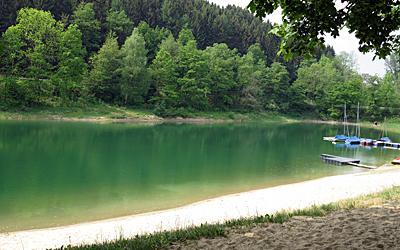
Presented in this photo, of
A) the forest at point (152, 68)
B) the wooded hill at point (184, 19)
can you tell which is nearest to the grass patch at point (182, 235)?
the forest at point (152, 68)

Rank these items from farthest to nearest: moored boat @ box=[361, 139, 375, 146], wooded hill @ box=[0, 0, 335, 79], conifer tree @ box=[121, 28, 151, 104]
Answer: wooded hill @ box=[0, 0, 335, 79], conifer tree @ box=[121, 28, 151, 104], moored boat @ box=[361, 139, 375, 146]

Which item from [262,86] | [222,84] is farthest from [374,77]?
[222,84]

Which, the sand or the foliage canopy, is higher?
the foliage canopy

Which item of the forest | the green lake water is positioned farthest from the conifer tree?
the green lake water

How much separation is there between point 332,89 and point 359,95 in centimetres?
704

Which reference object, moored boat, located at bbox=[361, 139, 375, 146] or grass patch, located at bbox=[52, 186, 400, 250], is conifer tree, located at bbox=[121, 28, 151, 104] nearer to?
moored boat, located at bbox=[361, 139, 375, 146]

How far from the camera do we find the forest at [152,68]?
4709cm

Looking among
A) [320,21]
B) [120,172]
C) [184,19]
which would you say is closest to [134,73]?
[120,172]

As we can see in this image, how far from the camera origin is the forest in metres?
47.1

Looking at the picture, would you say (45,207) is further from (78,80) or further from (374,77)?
(374,77)

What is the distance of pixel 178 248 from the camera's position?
16.7ft

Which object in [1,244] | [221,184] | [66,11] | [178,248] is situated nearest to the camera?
[178,248]

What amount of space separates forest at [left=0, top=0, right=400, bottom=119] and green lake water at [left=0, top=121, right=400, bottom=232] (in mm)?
19841

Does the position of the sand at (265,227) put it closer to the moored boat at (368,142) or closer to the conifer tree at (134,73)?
the moored boat at (368,142)
